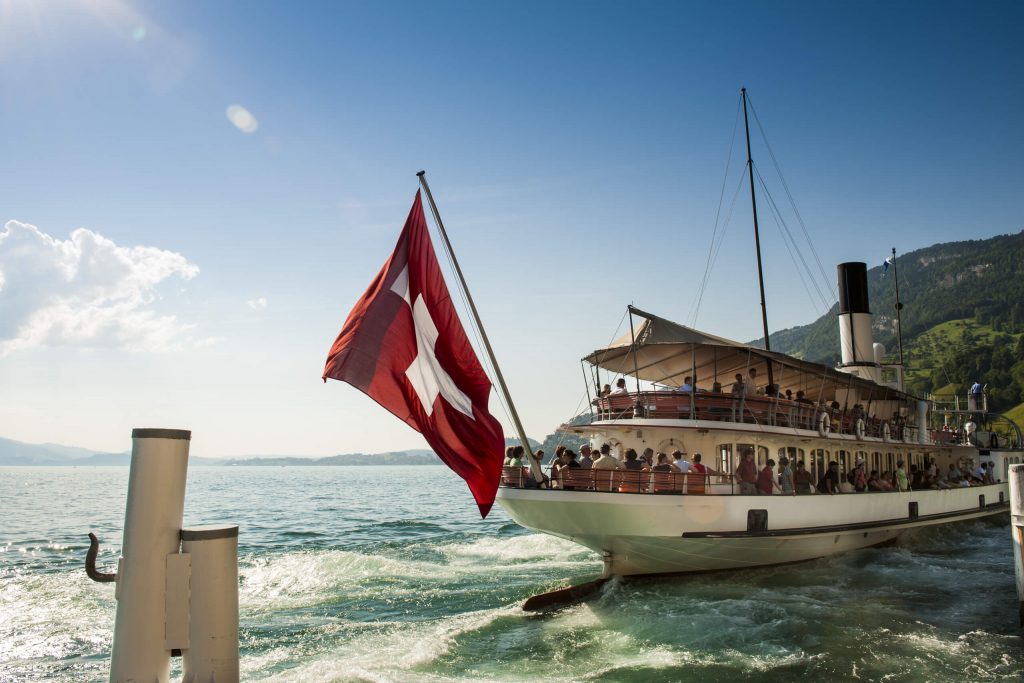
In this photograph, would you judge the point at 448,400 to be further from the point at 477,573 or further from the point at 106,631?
the point at 477,573

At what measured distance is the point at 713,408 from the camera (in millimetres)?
17156

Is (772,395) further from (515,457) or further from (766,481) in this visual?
(515,457)

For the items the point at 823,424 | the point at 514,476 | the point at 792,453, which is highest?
the point at 823,424

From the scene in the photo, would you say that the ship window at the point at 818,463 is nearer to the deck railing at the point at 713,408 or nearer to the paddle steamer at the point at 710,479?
the paddle steamer at the point at 710,479

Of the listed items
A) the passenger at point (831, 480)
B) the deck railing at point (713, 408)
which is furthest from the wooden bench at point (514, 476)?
the passenger at point (831, 480)

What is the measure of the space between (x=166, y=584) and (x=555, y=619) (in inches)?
443

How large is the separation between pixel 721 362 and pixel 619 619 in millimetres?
9078

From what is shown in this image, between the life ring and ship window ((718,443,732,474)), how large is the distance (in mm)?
2782

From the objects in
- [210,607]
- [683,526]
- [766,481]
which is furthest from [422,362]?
[766,481]

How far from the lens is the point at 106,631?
518 inches

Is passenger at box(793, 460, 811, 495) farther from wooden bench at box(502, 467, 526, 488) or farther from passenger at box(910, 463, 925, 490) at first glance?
passenger at box(910, 463, 925, 490)

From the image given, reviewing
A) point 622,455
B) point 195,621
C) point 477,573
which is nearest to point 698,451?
point 622,455

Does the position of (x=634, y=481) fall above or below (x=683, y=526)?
above

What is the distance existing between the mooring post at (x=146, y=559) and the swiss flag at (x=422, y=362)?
515 cm
